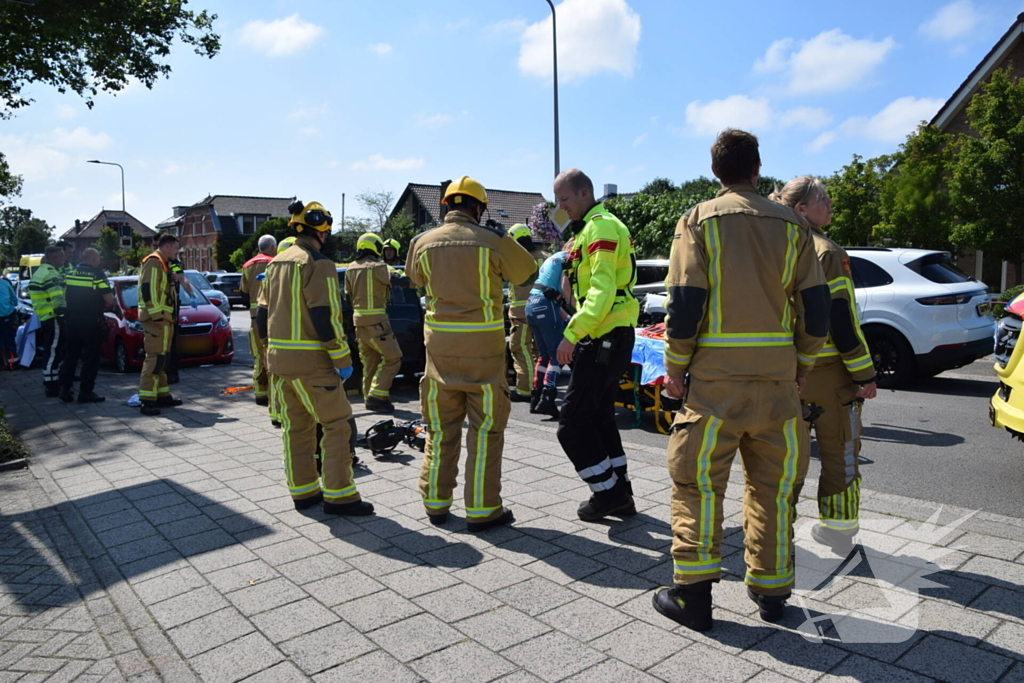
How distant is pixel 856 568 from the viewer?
3.86 meters

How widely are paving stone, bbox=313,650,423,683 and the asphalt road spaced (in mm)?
3729

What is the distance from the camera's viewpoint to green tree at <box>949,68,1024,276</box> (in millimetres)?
17094

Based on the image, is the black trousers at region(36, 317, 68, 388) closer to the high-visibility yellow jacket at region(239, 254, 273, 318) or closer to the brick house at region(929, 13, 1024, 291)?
the high-visibility yellow jacket at region(239, 254, 273, 318)

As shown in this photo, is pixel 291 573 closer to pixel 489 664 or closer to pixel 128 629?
pixel 128 629

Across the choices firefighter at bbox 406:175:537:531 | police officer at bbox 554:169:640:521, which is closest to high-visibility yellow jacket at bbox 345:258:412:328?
firefighter at bbox 406:175:537:531

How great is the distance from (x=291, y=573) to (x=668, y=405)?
4.06m

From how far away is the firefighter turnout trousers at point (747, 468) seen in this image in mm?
3133

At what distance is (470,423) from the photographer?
15.0 feet

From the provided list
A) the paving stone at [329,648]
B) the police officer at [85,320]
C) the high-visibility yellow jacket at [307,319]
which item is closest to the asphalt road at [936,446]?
the high-visibility yellow jacket at [307,319]

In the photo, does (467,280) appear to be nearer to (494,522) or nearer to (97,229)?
(494,522)

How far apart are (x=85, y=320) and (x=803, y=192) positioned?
890 centimetres

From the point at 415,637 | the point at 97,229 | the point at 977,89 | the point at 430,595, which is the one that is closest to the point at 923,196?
the point at 977,89

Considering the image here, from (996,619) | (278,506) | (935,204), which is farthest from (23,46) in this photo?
(935,204)

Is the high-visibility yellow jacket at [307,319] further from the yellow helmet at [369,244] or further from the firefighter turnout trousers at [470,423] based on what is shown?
the yellow helmet at [369,244]
